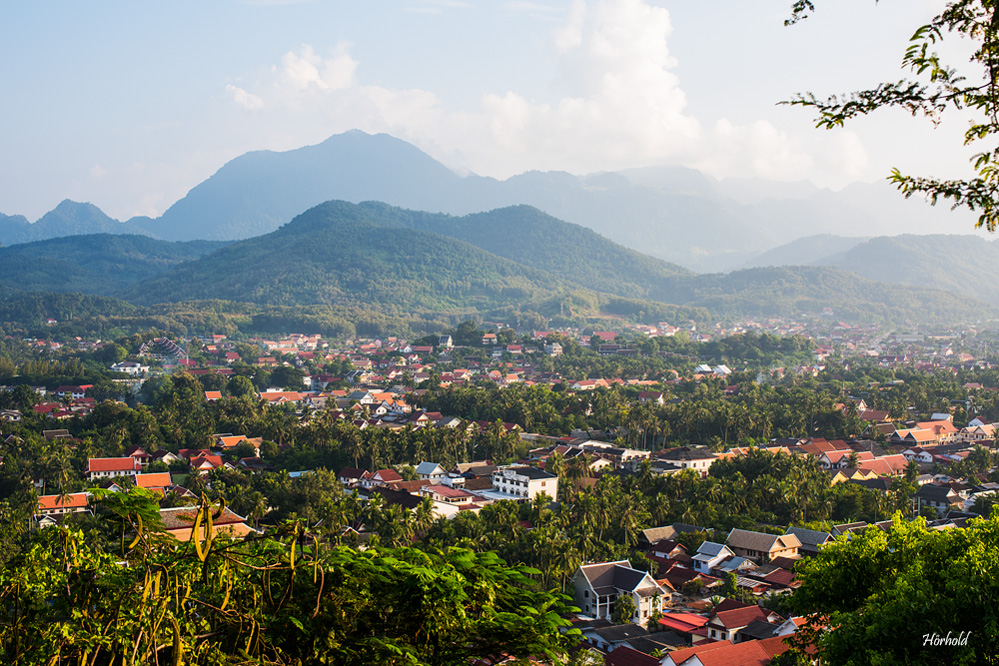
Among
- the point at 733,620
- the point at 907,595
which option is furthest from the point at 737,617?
the point at 907,595

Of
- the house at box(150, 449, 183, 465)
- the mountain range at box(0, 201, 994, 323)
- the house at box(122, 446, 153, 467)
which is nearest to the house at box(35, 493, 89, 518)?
the house at box(122, 446, 153, 467)

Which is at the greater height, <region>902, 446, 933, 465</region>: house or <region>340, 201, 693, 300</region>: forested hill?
<region>340, 201, 693, 300</region>: forested hill

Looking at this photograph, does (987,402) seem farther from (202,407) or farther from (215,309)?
(215,309)

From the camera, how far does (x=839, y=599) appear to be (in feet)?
35.8

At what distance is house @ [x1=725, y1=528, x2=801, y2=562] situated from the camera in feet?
75.9

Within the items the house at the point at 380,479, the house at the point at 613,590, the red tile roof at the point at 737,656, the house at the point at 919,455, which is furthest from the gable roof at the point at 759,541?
the house at the point at 919,455

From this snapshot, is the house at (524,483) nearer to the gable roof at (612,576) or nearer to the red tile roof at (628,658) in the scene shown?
the gable roof at (612,576)

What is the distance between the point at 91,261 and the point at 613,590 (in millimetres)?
164648

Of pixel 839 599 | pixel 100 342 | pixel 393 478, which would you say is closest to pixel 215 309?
pixel 100 342

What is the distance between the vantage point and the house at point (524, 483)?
30047mm

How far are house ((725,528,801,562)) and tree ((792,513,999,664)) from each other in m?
12.4

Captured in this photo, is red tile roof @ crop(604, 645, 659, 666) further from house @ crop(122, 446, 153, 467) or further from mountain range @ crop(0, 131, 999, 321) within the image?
mountain range @ crop(0, 131, 999, 321)

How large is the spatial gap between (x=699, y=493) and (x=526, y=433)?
14.1 m

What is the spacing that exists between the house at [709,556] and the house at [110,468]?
1906 cm
